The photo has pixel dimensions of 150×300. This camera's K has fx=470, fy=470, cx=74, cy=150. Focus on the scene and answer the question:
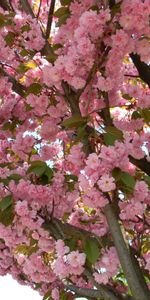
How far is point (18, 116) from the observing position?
15.3 feet

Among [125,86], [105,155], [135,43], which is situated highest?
[125,86]

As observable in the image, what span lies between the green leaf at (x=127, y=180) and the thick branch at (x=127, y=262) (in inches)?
16.1

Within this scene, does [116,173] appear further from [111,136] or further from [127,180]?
[111,136]

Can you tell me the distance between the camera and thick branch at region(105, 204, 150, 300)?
307 cm

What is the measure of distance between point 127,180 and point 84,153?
0.65 metres

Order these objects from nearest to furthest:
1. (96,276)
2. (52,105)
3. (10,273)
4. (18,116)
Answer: (96,276) < (52,105) < (18,116) < (10,273)

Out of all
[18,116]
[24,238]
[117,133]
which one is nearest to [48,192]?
[24,238]

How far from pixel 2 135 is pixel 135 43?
1.92 m

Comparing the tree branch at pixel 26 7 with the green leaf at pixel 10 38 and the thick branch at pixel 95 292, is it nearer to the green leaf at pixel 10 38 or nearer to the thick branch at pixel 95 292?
the green leaf at pixel 10 38

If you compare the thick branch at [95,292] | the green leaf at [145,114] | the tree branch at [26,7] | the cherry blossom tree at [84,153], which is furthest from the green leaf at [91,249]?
the tree branch at [26,7]

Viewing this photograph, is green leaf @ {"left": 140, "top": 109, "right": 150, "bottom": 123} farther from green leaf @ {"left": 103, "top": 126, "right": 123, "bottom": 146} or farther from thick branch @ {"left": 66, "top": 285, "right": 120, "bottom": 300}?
thick branch @ {"left": 66, "top": 285, "right": 120, "bottom": 300}

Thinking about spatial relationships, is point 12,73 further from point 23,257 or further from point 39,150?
point 23,257

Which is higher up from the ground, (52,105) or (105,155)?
(52,105)

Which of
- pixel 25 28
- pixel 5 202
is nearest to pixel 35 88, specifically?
pixel 25 28
